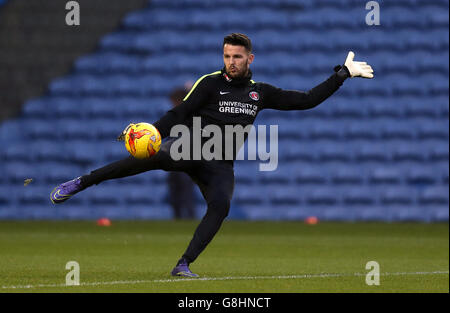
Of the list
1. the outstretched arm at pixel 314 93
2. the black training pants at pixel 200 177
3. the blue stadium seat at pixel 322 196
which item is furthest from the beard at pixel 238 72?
the blue stadium seat at pixel 322 196

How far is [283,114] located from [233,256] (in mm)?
7677

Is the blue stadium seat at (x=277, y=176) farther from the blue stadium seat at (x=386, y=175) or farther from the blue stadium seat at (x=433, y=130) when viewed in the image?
the blue stadium seat at (x=433, y=130)

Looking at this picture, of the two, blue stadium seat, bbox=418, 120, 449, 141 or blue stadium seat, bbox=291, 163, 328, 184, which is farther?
blue stadium seat, bbox=418, 120, 449, 141

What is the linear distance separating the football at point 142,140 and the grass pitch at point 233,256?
0.81m

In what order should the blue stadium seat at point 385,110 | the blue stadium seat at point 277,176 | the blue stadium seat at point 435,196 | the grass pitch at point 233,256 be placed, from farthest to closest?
the blue stadium seat at point 385,110 → the blue stadium seat at point 277,176 → the blue stadium seat at point 435,196 → the grass pitch at point 233,256

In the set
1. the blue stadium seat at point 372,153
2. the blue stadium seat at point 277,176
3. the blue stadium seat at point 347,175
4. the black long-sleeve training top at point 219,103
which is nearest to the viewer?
the black long-sleeve training top at point 219,103

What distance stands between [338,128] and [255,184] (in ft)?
5.42

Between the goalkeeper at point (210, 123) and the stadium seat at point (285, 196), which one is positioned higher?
the goalkeeper at point (210, 123)

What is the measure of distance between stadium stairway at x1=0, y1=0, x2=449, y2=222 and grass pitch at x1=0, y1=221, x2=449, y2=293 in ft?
3.90

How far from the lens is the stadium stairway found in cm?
1524

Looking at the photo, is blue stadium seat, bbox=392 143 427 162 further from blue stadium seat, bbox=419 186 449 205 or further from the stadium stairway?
blue stadium seat, bbox=419 186 449 205

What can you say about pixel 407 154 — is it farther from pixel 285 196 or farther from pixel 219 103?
pixel 219 103

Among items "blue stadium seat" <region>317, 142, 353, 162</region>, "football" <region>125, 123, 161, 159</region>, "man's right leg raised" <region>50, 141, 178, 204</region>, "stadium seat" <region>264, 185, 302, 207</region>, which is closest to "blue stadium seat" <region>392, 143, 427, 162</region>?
"blue stadium seat" <region>317, 142, 353, 162</region>

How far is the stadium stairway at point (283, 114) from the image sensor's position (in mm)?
15242
